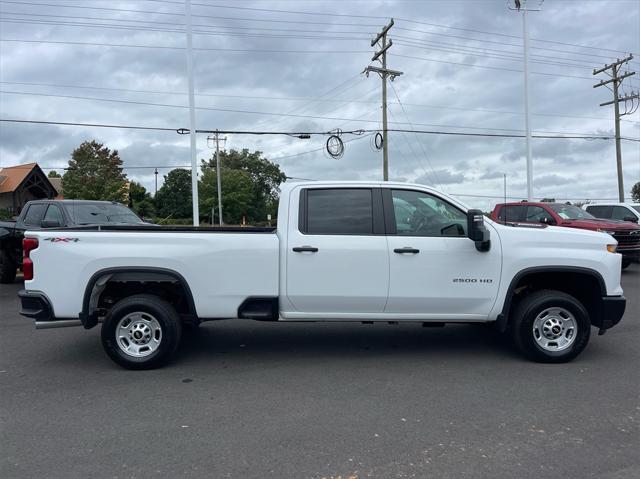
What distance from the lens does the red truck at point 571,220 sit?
1258 centimetres

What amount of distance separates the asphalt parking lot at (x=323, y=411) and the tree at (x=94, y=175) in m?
44.6

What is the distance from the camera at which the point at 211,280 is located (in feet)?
16.9

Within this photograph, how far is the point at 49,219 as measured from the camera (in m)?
10.7

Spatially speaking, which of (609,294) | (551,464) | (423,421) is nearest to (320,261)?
(423,421)

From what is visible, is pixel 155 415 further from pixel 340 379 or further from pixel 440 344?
pixel 440 344

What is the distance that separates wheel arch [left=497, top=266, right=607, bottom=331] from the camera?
5.27 metres

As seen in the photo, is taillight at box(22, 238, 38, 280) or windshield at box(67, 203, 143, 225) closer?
taillight at box(22, 238, 38, 280)

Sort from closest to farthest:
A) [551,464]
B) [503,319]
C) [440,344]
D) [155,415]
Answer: [551,464]
[155,415]
[503,319]
[440,344]

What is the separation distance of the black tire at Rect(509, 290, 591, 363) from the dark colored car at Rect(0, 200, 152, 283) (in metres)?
Answer: 8.07

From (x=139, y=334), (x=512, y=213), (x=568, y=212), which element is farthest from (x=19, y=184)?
(x=139, y=334)

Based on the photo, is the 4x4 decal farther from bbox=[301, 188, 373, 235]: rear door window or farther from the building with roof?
the building with roof

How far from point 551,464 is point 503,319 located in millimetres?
2142

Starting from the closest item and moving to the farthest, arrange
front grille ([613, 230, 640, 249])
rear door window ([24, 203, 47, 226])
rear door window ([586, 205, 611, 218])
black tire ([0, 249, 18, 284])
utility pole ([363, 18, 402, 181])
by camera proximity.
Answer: rear door window ([24, 203, 47, 226]) < black tire ([0, 249, 18, 284]) < front grille ([613, 230, 640, 249]) < rear door window ([586, 205, 611, 218]) < utility pole ([363, 18, 402, 181])

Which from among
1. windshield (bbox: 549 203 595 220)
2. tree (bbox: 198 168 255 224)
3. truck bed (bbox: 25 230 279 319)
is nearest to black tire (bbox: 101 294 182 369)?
truck bed (bbox: 25 230 279 319)
